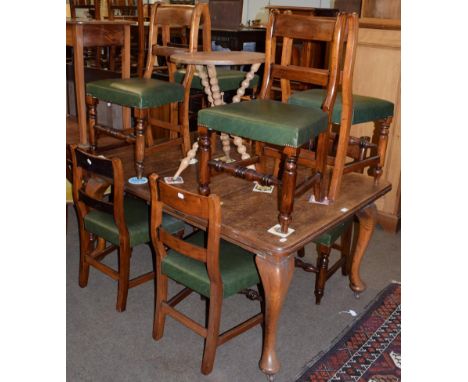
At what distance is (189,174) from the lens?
105 inches

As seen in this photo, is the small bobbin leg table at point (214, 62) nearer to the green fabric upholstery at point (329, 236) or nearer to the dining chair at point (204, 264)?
the dining chair at point (204, 264)

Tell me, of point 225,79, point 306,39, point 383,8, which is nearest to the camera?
point 306,39

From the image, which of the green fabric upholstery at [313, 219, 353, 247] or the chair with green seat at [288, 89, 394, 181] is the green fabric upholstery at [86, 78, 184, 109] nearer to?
the chair with green seat at [288, 89, 394, 181]

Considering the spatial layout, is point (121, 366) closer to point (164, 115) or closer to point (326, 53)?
point (164, 115)

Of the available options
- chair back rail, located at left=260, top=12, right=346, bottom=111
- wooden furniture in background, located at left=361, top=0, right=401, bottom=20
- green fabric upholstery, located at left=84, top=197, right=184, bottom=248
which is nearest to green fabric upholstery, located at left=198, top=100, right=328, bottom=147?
chair back rail, located at left=260, top=12, right=346, bottom=111

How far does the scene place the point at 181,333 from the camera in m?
2.34

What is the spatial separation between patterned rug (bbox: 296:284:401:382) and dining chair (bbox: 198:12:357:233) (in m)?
0.69

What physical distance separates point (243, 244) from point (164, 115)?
2687 millimetres

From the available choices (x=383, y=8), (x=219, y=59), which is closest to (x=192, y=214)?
(x=219, y=59)

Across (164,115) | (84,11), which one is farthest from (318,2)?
(164,115)

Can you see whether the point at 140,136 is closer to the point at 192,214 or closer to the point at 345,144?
the point at 192,214

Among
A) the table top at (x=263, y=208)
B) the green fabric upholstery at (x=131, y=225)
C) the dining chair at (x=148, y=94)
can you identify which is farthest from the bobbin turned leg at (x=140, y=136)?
the green fabric upholstery at (x=131, y=225)

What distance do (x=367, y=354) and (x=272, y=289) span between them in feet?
2.28

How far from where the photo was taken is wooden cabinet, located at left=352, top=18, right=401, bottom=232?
128 inches
